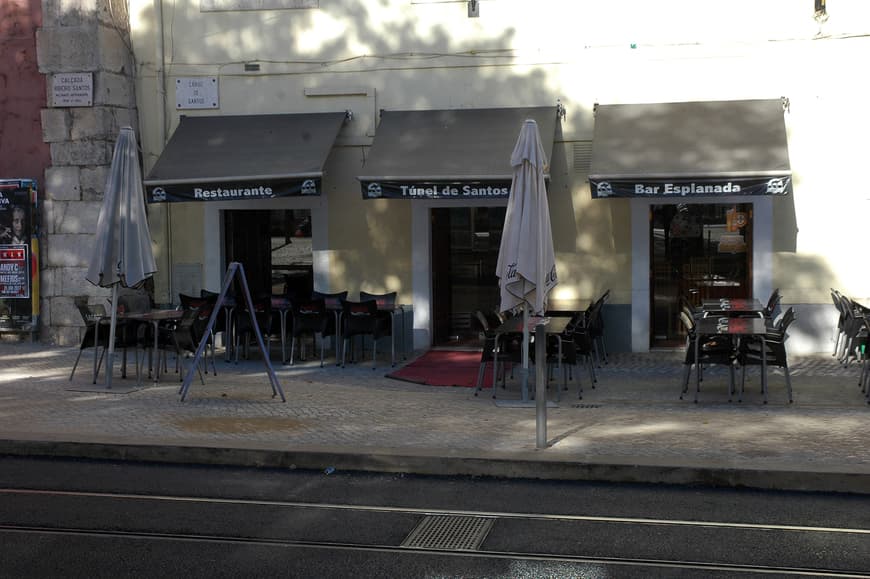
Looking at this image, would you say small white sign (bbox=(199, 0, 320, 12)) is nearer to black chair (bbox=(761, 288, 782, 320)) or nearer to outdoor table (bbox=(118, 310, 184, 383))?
outdoor table (bbox=(118, 310, 184, 383))

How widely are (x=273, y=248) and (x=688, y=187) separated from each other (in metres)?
6.24

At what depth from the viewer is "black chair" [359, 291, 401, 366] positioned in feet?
45.0

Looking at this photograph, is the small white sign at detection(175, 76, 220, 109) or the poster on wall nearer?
the poster on wall

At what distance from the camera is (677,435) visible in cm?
907

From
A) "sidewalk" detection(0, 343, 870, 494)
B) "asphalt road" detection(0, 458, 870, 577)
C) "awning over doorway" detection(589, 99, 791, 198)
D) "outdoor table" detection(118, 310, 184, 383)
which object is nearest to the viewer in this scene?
"asphalt road" detection(0, 458, 870, 577)

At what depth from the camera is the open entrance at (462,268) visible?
15.2 m

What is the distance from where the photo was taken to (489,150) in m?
13.9

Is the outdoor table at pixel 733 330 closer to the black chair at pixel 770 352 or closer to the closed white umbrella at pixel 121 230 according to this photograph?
the black chair at pixel 770 352

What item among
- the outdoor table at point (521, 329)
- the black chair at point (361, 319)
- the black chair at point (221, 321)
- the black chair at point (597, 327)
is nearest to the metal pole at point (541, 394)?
the outdoor table at point (521, 329)

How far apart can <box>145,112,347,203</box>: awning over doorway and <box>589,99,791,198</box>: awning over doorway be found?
372cm

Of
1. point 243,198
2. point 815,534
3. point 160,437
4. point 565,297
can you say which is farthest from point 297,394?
point 815,534

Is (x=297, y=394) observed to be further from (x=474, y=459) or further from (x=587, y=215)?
(x=587, y=215)

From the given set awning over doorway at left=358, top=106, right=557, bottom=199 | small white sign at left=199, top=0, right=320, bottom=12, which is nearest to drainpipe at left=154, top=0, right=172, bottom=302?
small white sign at left=199, top=0, right=320, bottom=12

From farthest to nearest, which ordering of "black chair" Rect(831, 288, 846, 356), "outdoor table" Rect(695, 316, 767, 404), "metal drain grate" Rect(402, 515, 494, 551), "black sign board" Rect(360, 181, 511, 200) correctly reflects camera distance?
1. "black sign board" Rect(360, 181, 511, 200)
2. "black chair" Rect(831, 288, 846, 356)
3. "outdoor table" Rect(695, 316, 767, 404)
4. "metal drain grate" Rect(402, 515, 494, 551)
